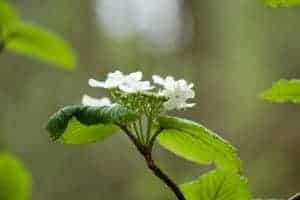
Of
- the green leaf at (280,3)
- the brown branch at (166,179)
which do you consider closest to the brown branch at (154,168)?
the brown branch at (166,179)

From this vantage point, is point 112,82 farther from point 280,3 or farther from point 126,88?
point 280,3

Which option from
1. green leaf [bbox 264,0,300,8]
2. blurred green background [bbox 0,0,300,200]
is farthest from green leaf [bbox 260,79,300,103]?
blurred green background [bbox 0,0,300,200]

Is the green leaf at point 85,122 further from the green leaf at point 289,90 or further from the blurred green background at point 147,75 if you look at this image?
the blurred green background at point 147,75

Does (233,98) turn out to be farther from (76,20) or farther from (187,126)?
(187,126)

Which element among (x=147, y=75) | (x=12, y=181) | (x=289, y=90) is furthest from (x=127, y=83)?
(x=147, y=75)

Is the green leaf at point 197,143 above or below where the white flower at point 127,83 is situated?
below

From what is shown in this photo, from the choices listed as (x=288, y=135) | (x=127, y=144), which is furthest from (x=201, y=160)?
(x=127, y=144)
